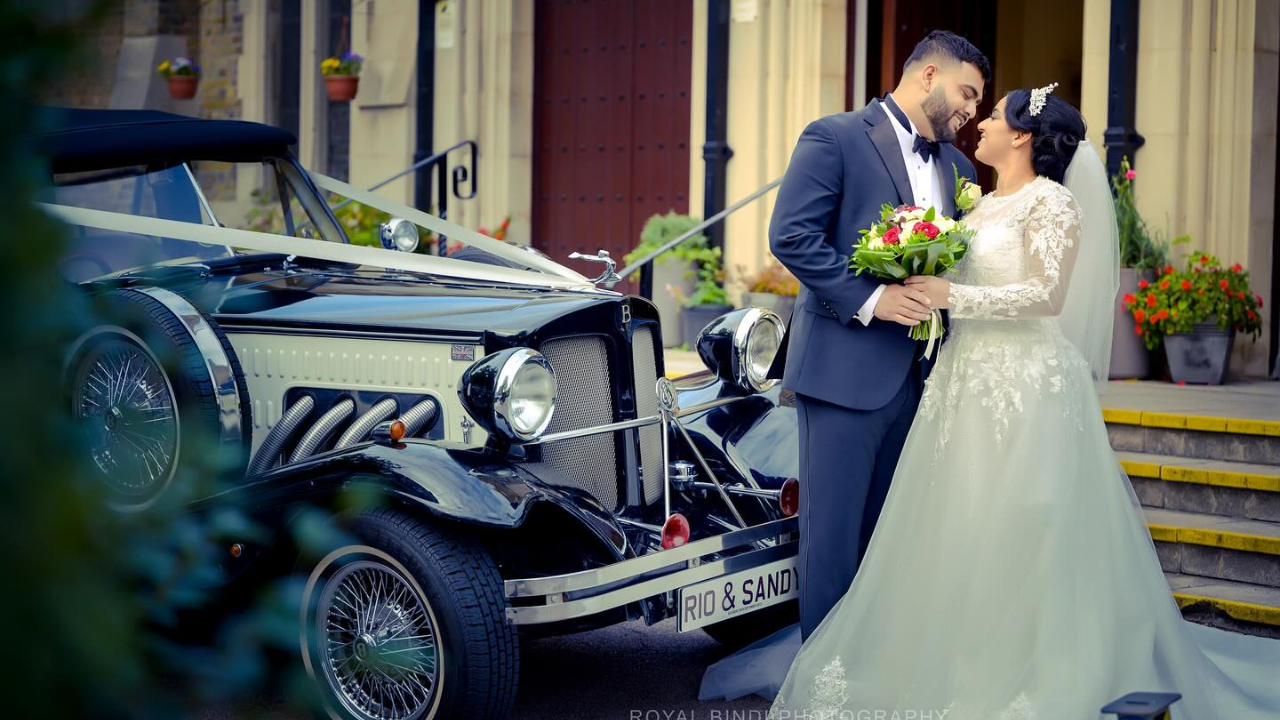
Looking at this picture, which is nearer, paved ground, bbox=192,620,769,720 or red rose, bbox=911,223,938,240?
red rose, bbox=911,223,938,240

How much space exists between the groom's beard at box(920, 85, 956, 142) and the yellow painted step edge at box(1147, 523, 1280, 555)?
199 cm

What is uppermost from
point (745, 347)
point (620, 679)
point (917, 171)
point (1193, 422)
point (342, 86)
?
point (342, 86)

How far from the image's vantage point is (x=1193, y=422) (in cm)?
618

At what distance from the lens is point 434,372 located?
4.09 metres

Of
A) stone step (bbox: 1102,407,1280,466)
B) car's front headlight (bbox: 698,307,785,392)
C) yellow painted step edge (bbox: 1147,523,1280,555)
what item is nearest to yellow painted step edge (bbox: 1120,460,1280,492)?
stone step (bbox: 1102,407,1280,466)

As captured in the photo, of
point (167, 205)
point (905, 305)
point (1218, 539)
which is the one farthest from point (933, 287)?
point (167, 205)

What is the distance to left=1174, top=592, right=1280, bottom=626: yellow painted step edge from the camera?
15.8 ft

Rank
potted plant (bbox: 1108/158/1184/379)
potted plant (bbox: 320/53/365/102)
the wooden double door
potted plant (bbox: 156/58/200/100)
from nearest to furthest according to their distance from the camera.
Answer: potted plant (bbox: 1108/158/1184/379)
the wooden double door
potted plant (bbox: 320/53/365/102)
potted plant (bbox: 156/58/200/100)

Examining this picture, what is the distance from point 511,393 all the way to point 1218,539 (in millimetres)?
3133

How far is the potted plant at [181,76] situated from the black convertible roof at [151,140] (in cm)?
1051

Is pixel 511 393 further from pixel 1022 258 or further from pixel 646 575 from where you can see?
pixel 1022 258

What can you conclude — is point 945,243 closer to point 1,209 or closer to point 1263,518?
point 1263,518

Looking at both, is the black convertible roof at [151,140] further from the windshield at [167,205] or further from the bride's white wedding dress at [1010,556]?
the bride's white wedding dress at [1010,556]

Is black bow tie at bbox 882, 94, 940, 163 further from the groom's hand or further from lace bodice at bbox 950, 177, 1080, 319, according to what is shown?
the groom's hand
